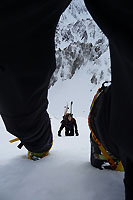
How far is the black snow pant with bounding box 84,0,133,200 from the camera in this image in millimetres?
339

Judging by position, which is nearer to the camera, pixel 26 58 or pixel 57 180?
pixel 26 58

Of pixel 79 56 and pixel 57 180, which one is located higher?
pixel 79 56

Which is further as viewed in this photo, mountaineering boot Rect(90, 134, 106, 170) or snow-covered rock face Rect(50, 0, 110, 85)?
snow-covered rock face Rect(50, 0, 110, 85)

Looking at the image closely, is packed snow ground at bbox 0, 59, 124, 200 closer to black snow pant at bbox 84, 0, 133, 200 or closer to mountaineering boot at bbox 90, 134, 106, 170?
mountaineering boot at bbox 90, 134, 106, 170

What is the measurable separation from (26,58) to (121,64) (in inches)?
14.6

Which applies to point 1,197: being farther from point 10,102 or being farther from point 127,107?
point 127,107

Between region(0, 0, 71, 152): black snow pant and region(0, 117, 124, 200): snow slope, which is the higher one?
region(0, 0, 71, 152): black snow pant

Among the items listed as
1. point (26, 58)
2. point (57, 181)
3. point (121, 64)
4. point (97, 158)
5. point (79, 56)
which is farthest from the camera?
point (79, 56)

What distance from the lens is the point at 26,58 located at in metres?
0.61

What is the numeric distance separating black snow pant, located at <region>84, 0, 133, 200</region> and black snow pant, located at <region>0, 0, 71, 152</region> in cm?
17

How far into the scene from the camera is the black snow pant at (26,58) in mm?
451

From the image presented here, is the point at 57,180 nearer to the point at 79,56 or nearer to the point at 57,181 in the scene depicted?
the point at 57,181

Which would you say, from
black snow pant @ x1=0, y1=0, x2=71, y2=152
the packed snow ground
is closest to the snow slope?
the packed snow ground

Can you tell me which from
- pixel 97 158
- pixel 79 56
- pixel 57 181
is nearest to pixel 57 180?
pixel 57 181
